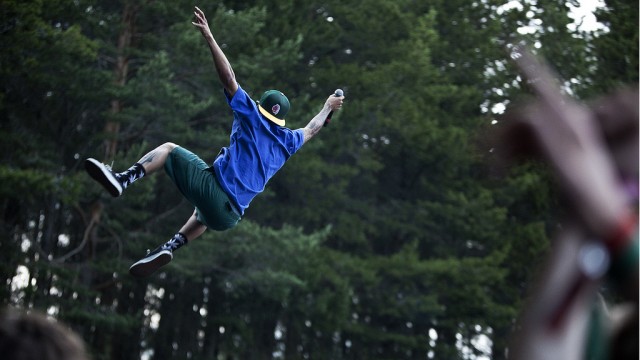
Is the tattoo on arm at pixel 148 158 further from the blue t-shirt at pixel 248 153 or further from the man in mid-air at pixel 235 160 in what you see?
the blue t-shirt at pixel 248 153

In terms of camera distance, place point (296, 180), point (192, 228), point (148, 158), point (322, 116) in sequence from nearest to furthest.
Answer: point (148, 158) → point (322, 116) → point (192, 228) → point (296, 180)

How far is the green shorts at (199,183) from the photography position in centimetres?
859

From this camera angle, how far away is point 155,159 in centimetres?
850

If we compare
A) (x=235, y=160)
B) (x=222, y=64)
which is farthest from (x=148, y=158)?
(x=222, y=64)

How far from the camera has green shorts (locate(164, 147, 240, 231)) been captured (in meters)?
8.59

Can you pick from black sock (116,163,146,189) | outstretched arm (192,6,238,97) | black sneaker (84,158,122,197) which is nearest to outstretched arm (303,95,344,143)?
outstretched arm (192,6,238,97)

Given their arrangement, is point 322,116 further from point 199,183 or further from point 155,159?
point 155,159

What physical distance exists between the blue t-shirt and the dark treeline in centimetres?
1184

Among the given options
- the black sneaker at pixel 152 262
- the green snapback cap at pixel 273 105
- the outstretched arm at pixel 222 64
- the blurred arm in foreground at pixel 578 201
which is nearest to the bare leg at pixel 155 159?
the outstretched arm at pixel 222 64

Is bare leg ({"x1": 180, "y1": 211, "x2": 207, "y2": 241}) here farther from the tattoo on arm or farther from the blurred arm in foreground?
the blurred arm in foreground

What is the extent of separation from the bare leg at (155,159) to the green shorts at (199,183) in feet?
0.16

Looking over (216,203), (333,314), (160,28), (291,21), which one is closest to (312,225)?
(333,314)

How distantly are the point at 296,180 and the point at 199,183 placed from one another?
18917mm

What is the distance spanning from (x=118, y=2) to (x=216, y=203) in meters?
15.9
